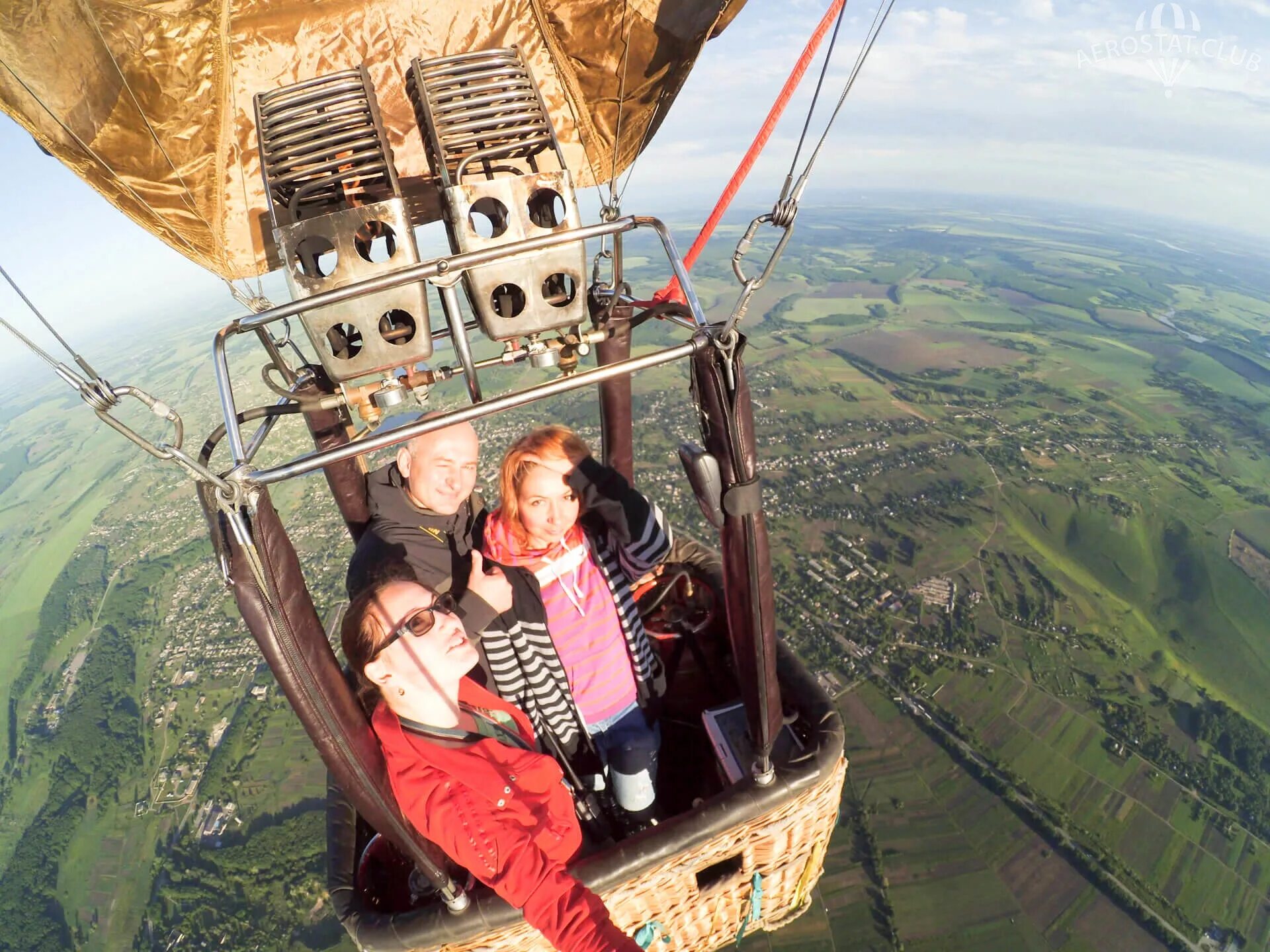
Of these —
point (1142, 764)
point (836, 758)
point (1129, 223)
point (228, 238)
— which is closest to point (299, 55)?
point (228, 238)

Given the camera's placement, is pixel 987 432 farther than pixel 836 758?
Yes

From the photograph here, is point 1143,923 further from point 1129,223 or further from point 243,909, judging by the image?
point 1129,223

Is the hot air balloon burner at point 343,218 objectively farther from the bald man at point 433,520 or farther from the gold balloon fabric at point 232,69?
the bald man at point 433,520

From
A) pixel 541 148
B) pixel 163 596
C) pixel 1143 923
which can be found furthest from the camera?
pixel 163 596

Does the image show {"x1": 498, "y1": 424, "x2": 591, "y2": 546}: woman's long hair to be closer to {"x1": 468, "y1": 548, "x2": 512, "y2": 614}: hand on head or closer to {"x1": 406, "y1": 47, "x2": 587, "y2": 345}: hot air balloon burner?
{"x1": 468, "y1": 548, "x2": 512, "y2": 614}: hand on head

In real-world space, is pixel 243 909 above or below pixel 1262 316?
above

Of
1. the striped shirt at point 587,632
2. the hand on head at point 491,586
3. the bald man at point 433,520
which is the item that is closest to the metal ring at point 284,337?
the bald man at point 433,520
